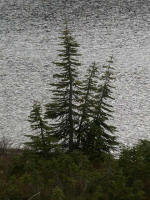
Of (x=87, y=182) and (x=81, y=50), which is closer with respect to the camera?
(x=87, y=182)

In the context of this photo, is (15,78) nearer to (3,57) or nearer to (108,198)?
(3,57)

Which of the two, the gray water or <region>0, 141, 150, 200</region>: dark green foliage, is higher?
the gray water

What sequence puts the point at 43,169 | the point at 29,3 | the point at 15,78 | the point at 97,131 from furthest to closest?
the point at 29,3
the point at 15,78
the point at 97,131
the point at 43,169

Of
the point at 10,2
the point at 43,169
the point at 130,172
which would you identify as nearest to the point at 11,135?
the point at 43,169

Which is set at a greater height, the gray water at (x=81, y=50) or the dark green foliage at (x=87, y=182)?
the gray water at (x=81, y=50)

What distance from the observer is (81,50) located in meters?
23.5

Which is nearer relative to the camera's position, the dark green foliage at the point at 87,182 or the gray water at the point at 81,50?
the dark green foliage at the point at 87,182

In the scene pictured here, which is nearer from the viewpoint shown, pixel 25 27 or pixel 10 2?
pixel 25 27

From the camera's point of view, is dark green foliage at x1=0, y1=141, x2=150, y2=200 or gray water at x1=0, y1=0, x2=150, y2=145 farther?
gray water at x1=0, y1=0, x2=150, y2=145

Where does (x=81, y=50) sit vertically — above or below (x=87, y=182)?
above

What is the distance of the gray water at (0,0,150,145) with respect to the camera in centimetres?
1661

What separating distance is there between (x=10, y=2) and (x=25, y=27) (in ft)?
18.7

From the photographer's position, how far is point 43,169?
6.25m

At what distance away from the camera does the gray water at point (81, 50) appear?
1661 cm
